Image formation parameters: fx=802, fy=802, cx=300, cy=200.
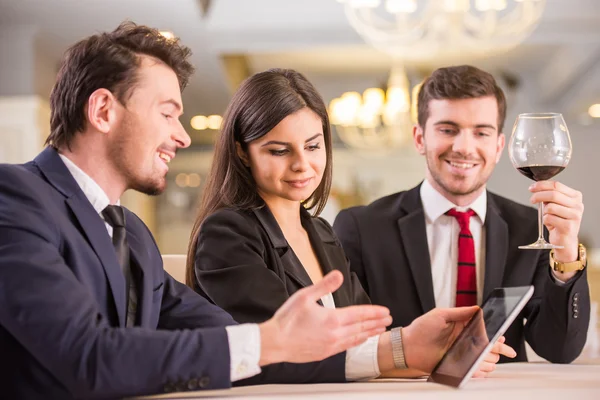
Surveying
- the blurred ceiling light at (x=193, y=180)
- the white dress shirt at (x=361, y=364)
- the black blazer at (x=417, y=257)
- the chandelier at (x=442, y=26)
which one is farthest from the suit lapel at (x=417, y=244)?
the blurred ceiling light at (x=193, y=180)

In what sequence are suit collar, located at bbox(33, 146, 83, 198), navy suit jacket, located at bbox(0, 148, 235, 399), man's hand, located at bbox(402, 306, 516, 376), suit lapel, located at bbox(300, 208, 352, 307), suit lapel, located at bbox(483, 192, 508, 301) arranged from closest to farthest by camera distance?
navy suit jacket, located at bbox(0, 148, 235, 399), suit collar, located at bbox(33, 146, 83, 198), man's hand, located at bbox(402, 306, 516, 376), suit lapel, located at bbox(300, 208, 352, 307), suit lapel, located at bbox(483, 192, 508, 301)

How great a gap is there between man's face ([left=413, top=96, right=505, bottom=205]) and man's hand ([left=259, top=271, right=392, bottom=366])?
1335mm

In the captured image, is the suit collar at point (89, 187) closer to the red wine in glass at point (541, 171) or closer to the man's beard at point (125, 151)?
the man's beard at point (125, 151)

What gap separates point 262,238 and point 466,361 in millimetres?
674

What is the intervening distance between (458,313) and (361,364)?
0.71 ft

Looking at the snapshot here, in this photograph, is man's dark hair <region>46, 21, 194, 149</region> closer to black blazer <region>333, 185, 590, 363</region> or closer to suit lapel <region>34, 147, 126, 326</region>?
suit lapel <region>34, 147, 126, 326</region>

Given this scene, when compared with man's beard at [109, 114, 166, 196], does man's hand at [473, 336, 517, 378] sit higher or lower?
lower

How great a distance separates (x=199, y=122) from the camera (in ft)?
35.1

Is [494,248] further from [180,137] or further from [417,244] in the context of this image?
[180,137]

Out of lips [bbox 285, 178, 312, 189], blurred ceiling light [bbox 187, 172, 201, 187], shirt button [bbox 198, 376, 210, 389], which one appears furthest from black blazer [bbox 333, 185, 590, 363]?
blurred ceiling light [bbox 187, 172, 201, 187]

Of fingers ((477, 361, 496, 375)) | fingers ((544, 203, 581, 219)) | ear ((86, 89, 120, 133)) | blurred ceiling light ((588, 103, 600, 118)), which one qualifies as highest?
blurred ceiling light ((588, 103, 600, 118))

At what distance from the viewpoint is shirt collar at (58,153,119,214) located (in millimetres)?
1413

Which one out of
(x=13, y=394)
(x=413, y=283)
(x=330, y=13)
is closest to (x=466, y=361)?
(x=13, y=394)

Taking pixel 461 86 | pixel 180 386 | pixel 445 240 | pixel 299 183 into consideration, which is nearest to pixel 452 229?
pixel 445 240
